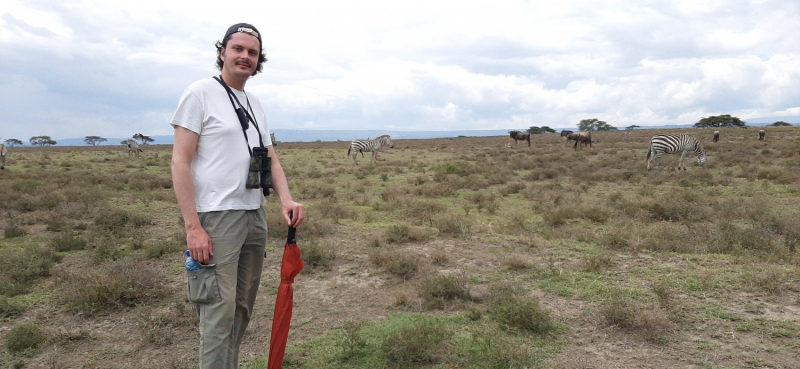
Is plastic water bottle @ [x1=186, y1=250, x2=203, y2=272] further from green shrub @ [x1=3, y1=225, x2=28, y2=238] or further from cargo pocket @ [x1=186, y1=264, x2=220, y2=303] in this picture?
green shrub @ [x1=3, y1=225, x2=28, y2=238]

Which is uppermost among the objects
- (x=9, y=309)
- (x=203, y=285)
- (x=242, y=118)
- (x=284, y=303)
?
(x=242, y=118)

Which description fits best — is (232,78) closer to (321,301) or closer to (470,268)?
(321,301)

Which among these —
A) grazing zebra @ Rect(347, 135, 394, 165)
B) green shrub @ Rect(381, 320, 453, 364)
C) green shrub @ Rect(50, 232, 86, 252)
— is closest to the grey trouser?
green shrub @ Rect(381, 320, 453, 364)

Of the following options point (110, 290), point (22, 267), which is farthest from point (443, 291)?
point (22, 267)

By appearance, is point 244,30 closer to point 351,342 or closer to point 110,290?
point 351,342

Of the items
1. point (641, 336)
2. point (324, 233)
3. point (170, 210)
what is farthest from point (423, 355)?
point (170, 210)

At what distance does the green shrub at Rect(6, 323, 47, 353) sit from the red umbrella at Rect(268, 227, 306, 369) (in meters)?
3.00

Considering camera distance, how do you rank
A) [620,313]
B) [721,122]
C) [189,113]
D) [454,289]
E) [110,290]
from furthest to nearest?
[721,122] < [454,289] < [110,290] < [620,313] < [189,113]

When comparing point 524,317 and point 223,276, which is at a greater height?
point 223,276

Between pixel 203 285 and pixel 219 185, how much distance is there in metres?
0.58

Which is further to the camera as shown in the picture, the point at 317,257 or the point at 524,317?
the point at 317,257

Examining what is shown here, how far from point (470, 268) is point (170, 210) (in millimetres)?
8518

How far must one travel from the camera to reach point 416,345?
383cm

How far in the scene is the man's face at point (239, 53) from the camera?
255 cm
